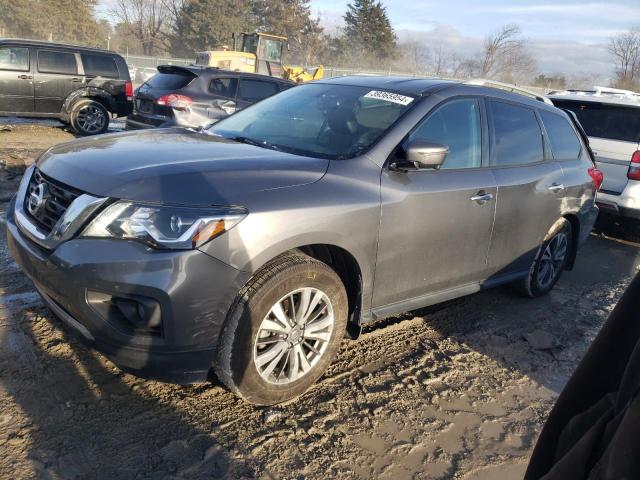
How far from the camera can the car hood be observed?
256 centimetres

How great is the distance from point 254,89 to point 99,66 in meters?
3.64

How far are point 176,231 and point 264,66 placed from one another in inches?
759

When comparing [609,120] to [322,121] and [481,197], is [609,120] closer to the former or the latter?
[481,197]

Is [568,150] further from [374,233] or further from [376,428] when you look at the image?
[376,428]

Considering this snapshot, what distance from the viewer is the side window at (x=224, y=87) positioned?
32.1 feet

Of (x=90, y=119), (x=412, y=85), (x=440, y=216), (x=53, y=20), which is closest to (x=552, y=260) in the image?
(x=440, y=216)

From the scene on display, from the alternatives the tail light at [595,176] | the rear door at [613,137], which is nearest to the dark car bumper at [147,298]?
the tail light at [595,176]

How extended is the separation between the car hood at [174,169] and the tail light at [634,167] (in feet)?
17.1

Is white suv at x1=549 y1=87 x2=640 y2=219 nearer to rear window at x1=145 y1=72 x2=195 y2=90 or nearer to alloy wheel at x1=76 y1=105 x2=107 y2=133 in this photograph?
rear window at x1=145 y1=72 x2=195 y2=90

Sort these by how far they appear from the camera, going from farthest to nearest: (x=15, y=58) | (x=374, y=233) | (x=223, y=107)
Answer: (x=15, y=58), (x=223, y=107), (x=374, y=233)

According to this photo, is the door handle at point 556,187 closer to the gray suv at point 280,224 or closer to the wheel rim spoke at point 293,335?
the gray suv at point 280,224

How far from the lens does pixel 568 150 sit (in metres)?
4.92

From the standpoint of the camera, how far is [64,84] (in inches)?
440

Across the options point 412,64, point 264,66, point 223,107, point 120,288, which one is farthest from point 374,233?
point 412,64
